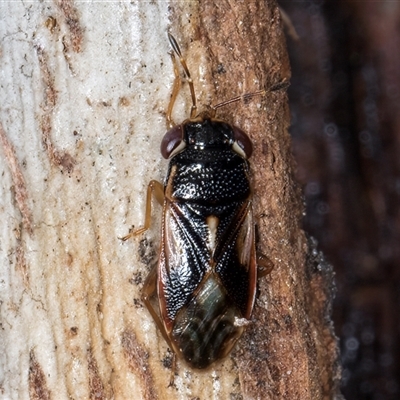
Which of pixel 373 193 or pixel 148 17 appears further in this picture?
pixel 373 193

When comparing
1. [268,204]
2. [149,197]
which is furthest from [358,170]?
[149,197]

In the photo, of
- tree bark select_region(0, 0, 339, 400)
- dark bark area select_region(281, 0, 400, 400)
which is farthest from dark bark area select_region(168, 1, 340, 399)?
dark bark area select_region(281, 0, 400, 400)

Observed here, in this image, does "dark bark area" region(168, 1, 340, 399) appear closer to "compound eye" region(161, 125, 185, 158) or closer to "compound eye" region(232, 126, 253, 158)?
"compound eye" region(232, 126, 253, 158)

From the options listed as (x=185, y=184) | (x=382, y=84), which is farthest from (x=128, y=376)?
(x=382, y=84)

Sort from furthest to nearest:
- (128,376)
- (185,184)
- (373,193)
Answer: (373,193)
(185,184)
(128,376)

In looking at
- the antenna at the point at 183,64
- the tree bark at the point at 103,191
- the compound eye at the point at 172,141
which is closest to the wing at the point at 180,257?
the tree bark at the point at 103,191

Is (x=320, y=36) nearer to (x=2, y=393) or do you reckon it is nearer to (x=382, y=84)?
(x=382, y=84)

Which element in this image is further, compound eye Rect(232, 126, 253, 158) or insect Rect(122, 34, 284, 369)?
compound eye Rect(232, 126, 253, 158)
